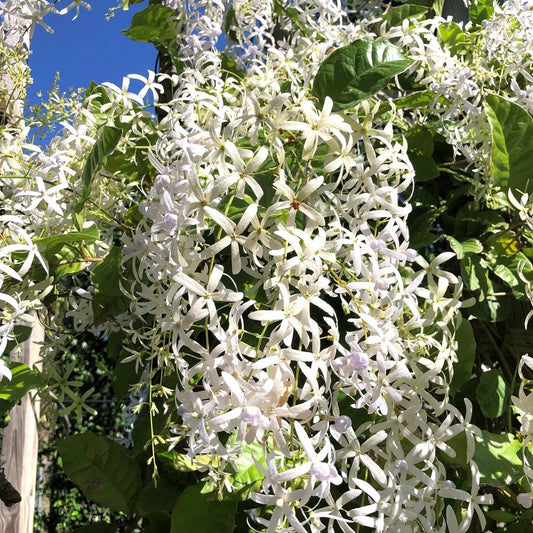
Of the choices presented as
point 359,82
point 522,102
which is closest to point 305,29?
point 522,102

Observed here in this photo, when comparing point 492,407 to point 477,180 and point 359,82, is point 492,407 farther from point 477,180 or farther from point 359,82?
point 359,82

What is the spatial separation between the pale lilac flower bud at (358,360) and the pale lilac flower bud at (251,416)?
96mm

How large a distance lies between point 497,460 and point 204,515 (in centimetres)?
34

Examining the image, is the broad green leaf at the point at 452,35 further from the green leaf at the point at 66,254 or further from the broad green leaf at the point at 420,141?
the green leaf at the point at 66,254

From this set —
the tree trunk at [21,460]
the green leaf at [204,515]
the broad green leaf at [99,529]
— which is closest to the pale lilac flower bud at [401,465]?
the green leaf at [204,515]

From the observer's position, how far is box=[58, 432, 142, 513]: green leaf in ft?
3.08

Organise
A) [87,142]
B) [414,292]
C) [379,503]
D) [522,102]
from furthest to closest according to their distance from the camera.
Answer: [522,102] → [87,142] → [414,292] → [379,503]

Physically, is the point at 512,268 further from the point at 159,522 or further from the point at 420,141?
the point at 159,522

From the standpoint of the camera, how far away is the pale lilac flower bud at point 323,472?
1.64ft

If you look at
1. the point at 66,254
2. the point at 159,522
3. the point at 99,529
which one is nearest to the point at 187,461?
the point at 159,522

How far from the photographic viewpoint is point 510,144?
0.80 meters

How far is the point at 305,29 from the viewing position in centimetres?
112

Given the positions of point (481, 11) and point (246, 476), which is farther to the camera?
point (481, 11)

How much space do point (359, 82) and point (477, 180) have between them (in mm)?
302
